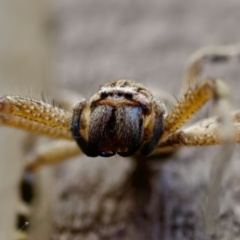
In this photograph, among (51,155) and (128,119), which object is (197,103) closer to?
(128,119)

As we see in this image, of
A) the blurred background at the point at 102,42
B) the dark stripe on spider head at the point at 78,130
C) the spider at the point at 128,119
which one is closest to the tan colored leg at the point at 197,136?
the spider at the point at 128,119

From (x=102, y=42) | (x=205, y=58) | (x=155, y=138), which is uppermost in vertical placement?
(x=102, y=42)

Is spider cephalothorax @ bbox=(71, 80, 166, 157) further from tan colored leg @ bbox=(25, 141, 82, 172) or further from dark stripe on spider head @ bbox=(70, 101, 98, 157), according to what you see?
tan colored leg @ bbox=(25, 141, 82, 172)

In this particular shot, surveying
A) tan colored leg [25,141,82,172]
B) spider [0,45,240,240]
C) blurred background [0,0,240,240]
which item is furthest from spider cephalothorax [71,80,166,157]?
blurred background [0,0,240,240]

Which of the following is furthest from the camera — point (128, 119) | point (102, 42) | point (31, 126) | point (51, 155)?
point (102, 42)

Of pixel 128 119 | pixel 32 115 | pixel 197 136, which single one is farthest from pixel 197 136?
pixel 32 115

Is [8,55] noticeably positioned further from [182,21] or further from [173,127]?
[173,127]

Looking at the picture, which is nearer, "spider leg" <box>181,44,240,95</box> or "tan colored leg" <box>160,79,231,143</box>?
"tan colored leg" <box>160,79,231,143</box>
